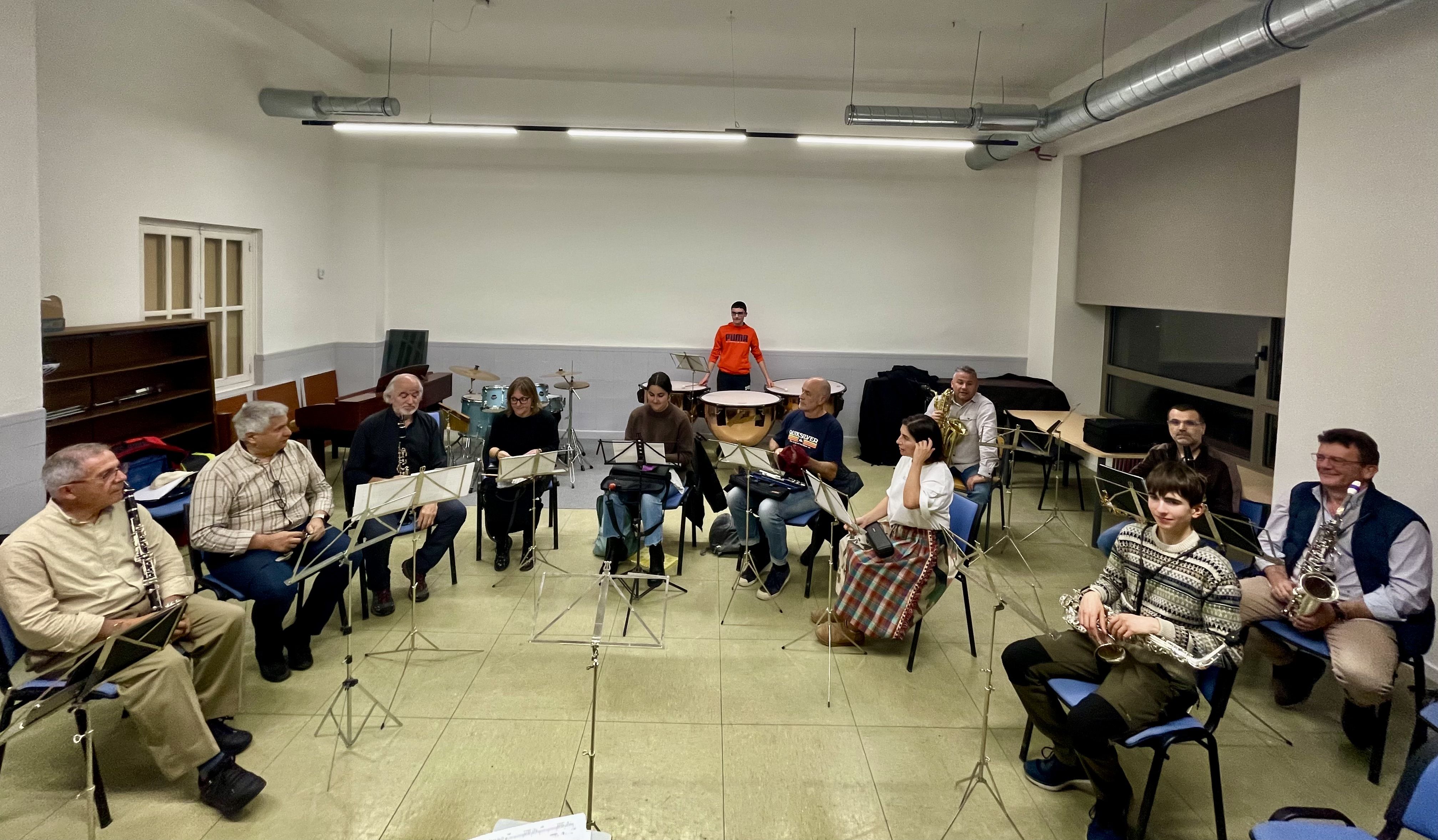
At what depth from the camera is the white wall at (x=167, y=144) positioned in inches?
217

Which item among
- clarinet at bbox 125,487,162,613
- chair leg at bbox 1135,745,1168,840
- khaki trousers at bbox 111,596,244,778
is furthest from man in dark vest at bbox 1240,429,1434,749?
clarinet at bbox 125,487,162,613

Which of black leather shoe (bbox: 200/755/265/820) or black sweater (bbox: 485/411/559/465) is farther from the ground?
black sweater (bbox: 485/411/559/465)

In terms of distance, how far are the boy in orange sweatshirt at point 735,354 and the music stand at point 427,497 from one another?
4884 mm

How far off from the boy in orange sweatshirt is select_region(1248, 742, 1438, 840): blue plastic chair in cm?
695

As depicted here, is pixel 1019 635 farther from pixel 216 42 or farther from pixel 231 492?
pixel 216 42

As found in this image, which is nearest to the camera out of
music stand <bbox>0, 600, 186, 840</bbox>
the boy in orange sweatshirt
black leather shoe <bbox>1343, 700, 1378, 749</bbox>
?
music stand <bbox>0, 600, 186, 840</bbox>

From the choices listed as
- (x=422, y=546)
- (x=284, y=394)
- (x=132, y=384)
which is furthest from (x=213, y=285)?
(x=422, y=546)

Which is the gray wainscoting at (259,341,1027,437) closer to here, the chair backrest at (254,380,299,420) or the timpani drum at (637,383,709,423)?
the timpani drum at (637,383,709,423)

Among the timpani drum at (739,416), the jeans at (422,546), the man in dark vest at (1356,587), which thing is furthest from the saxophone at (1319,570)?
the timpani drum at (739,416)

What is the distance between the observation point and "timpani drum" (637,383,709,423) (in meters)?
8.24

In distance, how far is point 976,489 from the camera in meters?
5.46

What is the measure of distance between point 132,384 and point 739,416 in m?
4.35

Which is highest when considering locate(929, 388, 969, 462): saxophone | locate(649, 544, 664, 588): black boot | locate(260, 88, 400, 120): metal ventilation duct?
locate(260, 88, 400, 120): metal ventilation duct

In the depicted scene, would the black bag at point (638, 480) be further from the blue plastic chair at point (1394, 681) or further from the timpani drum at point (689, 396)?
the blue plastic chair at point (1394, 681)
